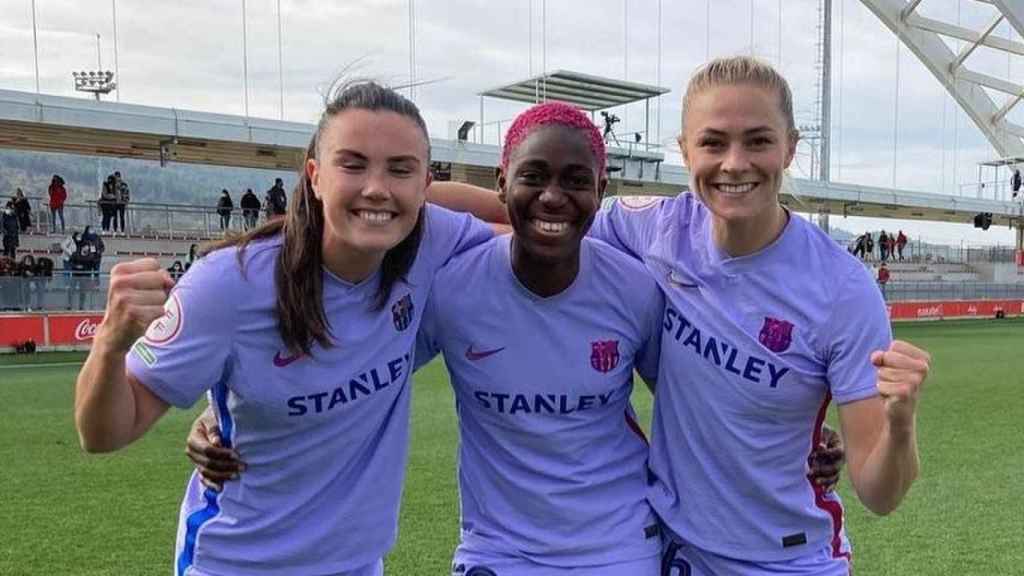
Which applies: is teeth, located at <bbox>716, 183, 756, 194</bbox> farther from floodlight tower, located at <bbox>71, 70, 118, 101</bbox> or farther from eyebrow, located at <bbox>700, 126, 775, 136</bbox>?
floodlight tower, located at <bbox>71, 70, 118, 101</bbox>

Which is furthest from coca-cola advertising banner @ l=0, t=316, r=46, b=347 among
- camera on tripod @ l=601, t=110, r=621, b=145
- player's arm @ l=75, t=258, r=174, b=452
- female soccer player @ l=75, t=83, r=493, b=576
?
camera on tripod @ l=601, t=110, r=621, b=145

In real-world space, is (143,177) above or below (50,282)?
above

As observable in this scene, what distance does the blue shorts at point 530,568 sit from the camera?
2541mm

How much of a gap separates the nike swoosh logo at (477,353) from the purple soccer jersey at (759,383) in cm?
50

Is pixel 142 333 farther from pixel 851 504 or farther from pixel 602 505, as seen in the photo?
pixel 851 504

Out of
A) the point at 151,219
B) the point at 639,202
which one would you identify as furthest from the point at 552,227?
the point at 151,219

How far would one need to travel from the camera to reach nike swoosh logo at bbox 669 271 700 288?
2.66 metres

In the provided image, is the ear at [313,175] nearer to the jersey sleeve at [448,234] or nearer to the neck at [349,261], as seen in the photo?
the neck at [349,261]

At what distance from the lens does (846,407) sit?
241 cm

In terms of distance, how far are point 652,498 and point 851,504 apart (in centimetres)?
388

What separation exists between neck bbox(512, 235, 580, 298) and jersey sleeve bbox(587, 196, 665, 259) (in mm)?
329

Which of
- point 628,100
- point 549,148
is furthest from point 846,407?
point 628,100

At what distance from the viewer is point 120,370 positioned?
2162 mm

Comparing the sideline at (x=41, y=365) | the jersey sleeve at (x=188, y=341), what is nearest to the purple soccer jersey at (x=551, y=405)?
the jersey sleeve at (x=188, y=341)
